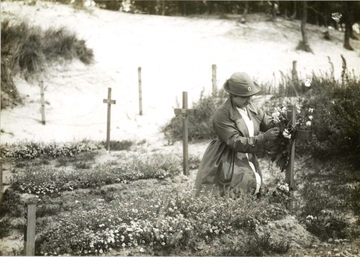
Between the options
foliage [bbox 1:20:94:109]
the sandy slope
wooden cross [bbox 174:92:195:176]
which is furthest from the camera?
wooden cross [bbox 174:92:195:176]

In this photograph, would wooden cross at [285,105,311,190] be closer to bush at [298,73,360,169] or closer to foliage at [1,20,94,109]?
bush at [298,73,360,169]

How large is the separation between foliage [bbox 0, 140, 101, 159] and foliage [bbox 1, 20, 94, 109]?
699 mm

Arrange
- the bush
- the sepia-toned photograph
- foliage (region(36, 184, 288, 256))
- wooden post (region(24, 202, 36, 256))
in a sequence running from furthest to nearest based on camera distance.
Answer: the bush
the sepia-toned photograph
foliage (region(36, 184, 288, 256))
wooden post (region(24, 202, 36, 256))

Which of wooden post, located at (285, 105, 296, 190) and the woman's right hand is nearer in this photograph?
the woman's right hand

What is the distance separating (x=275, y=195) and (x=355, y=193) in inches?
40.5

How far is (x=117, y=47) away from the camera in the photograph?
1016 cm

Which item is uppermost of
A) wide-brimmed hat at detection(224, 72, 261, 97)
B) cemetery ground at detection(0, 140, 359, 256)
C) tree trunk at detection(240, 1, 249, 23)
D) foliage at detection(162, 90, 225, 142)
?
tree trunk at detection(240, 1, 249, 23)

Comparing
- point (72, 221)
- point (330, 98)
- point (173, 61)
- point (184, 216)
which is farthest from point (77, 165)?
point (173, 61)

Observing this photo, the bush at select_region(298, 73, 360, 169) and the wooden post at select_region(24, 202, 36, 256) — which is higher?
the bush at select_region(298, 73, 360, 169)

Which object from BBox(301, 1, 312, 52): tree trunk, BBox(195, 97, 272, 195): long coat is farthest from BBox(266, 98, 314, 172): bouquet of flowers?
BBox(301, 1, 312, 52): tree trunk

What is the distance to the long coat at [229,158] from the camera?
4.65 meters

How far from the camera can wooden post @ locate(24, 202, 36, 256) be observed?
3838 mm

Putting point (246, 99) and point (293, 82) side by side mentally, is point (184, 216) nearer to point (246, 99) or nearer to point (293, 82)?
point (246, 99)

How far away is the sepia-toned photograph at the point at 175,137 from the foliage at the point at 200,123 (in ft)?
0.14
